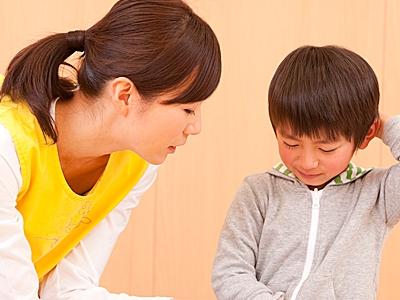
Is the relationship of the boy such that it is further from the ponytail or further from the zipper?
the ponytail

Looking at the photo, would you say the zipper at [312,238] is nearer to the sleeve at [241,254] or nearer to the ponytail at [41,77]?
the sleeve at [241,254]

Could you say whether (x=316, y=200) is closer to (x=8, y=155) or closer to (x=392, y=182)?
(x=392, y=182)

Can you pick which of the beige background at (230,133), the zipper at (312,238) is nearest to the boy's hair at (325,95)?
the zipper at (312,238)

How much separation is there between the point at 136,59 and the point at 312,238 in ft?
1.50

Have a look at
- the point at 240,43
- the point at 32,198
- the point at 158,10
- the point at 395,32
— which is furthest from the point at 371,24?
the point at 32,198

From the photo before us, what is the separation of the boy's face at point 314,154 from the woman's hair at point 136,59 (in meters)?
0.20

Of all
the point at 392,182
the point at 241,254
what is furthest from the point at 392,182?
the point at 241,254

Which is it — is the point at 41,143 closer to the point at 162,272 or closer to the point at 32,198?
the point at 32,198

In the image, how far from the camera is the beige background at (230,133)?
7.16 ft

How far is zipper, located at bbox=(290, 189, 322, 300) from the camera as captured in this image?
4.62 feet

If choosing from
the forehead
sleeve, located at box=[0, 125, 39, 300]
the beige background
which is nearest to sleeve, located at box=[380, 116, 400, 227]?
the forehead

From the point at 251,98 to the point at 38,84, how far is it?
3.20 ft

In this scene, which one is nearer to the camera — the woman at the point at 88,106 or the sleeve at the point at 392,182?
the woman at the point at 88,106

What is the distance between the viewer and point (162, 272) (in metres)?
2.22
